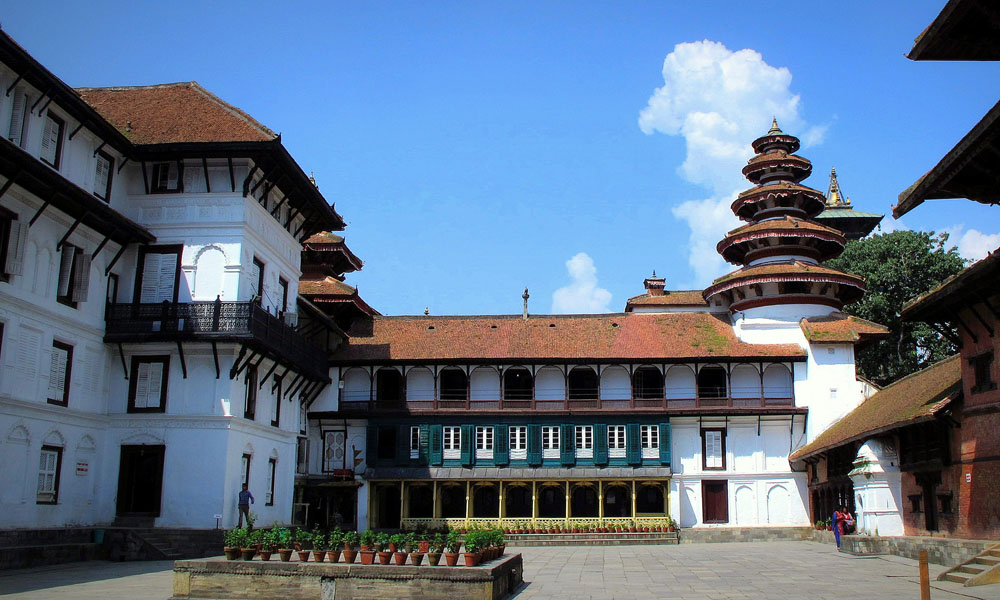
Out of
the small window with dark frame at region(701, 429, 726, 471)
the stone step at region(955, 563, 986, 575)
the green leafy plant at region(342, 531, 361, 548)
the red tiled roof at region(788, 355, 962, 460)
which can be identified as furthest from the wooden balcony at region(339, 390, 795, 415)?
the green leafy plant at region(342, 531, 361, 548)

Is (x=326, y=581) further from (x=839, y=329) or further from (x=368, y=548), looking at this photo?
(x=839, y=329)

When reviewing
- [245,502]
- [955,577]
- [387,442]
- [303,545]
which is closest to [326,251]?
[387,442]

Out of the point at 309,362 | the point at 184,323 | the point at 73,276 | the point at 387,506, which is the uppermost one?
the point at 73,276

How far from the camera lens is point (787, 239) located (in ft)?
144

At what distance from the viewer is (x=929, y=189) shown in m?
19.0

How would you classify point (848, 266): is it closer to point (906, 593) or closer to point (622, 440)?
point (622, 440)

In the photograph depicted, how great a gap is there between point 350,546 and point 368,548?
37 cm

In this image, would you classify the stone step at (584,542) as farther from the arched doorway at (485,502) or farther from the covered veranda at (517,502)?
the arched doorway at (485,502)

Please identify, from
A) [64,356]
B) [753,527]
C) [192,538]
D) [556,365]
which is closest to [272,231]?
[64,356]

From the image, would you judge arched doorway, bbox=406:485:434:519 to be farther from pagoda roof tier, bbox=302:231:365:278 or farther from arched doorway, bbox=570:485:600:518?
pagoda roof tier, bbox=302:231:365:278

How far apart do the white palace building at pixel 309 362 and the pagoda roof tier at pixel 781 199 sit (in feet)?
0.55

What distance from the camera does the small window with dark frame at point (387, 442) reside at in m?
41.3

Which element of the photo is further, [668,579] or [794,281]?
[794,281]

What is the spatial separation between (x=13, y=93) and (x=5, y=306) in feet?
18.4
